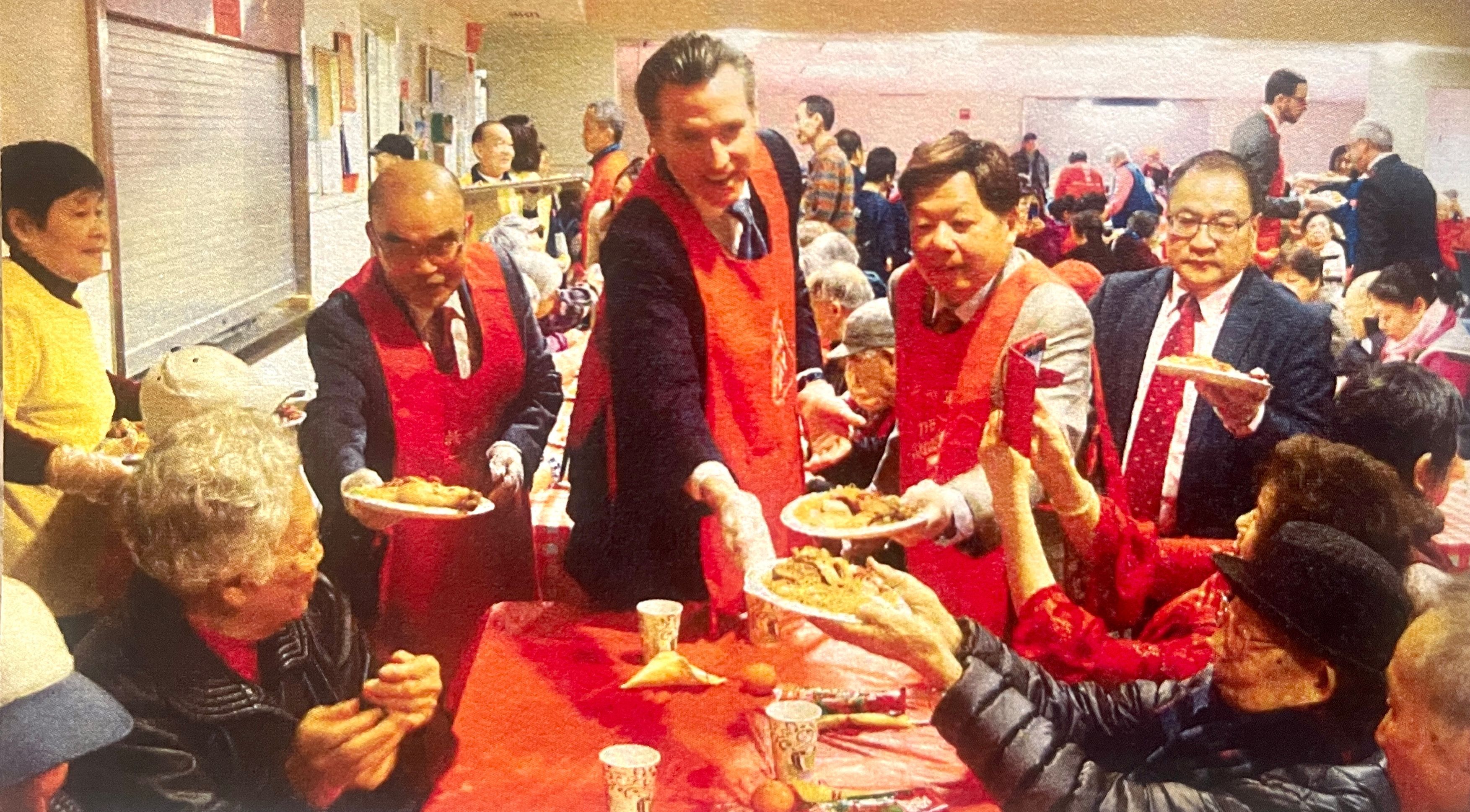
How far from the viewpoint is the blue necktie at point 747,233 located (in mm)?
2295

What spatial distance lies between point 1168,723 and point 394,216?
161 cm

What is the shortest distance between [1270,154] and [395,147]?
1.58 meters

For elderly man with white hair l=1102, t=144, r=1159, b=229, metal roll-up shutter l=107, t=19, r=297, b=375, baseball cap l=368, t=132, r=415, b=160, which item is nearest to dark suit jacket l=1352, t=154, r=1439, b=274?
elderly man with white hair l=1102, t=144, r=1159, b=229

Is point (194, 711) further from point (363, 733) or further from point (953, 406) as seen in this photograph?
point (953, 406)

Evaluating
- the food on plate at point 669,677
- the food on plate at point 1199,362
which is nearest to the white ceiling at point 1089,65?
the food on plate at point 1199,362

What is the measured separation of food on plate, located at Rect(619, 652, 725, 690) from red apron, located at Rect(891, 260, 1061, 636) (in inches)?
18.2

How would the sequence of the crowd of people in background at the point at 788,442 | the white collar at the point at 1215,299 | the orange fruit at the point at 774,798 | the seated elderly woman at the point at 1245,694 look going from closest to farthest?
the orange fruit at the point at 774,798 → the seated elderly woman at the point at 1245,694 → the crowd of people in background at the point at 788,442 → the white collar at the point at 1215,299

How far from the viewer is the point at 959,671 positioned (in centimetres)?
206

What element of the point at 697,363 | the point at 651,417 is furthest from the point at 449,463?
the point at 697,363

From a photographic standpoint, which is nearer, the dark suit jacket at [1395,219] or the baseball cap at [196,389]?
the baseball cap at [196,389]

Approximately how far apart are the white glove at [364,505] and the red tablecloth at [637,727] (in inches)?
10.8

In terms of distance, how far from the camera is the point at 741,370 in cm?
233

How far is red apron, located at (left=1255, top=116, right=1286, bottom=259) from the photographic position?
92.2 inches

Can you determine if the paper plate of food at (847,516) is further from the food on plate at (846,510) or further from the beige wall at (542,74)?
the beige wall at (542,74)
